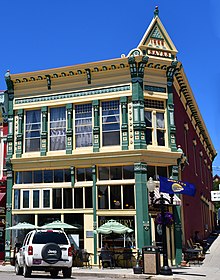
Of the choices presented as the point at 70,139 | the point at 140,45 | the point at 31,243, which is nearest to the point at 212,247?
the point at 70,139

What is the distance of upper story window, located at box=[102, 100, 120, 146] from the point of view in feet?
74.8

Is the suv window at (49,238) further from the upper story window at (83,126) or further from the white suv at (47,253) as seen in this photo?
the upper story window at (83,126)

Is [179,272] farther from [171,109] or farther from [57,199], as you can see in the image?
[171,109]

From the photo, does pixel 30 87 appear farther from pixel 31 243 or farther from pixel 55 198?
pixel 31 243

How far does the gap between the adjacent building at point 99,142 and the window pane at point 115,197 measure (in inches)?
2.1

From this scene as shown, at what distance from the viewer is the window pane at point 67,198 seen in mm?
22891

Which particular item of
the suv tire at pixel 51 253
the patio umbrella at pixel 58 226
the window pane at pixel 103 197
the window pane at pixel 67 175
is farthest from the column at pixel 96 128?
the suv tire at pixel 51 253

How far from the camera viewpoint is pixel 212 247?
27.8m

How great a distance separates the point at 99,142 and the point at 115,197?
3142 mm

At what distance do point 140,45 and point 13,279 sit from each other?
45.8 feet

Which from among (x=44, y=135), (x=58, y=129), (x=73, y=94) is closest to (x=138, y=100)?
(x=73, y=94)

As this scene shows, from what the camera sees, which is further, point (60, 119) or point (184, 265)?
point (60, 119)

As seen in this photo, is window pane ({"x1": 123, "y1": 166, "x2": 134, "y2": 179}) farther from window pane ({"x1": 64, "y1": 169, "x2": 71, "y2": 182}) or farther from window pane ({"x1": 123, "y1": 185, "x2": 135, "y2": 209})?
window pane ({"x1": 64, "y1": 169, "x2": 71, "y2": 182})

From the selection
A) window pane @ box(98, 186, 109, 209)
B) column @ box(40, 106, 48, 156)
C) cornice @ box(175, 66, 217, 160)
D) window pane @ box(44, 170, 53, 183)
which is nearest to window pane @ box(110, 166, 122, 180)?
window pane @ box(98, 186, 109, 209)
